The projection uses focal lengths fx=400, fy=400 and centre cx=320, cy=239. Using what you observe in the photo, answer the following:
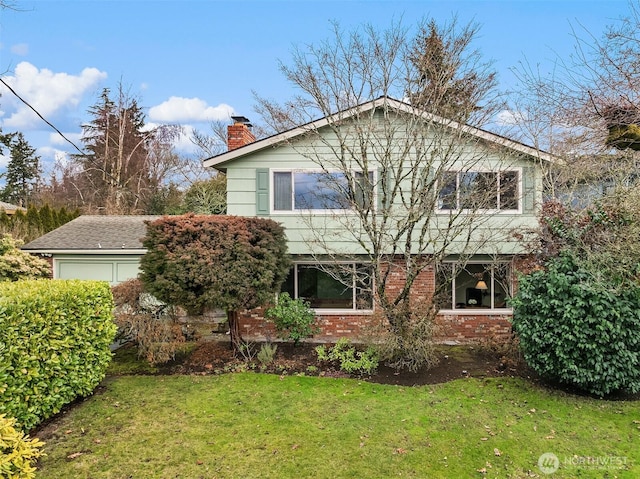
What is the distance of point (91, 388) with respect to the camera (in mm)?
6695

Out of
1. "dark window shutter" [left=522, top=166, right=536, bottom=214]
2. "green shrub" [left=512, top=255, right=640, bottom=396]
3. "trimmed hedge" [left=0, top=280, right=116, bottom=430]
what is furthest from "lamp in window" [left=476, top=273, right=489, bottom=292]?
"trimmed hedge" [left=0, top=280, right=116, bottom=430]

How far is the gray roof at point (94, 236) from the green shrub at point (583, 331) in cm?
1076

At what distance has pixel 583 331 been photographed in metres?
6.56

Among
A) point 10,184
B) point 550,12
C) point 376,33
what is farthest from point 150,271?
point 10,184

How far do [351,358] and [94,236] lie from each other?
10.4m

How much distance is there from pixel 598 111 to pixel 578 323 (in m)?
3.54

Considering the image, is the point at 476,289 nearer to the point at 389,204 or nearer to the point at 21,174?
the point at 389,204

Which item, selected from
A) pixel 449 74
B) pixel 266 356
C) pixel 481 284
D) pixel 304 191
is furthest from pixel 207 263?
pixel 481 284

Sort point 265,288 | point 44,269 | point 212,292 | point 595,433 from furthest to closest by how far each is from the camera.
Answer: point 44,269
point 265,288
point 212,292
point 595,433

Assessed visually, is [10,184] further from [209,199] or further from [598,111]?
[598,111]

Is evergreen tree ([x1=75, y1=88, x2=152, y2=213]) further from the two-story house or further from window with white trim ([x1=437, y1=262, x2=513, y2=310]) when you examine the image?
window with white trim ([x1=437, y1=262, x2=513, y2=310])

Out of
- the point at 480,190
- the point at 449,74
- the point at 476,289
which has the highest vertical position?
the point at 449,74

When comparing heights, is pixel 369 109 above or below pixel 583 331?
above

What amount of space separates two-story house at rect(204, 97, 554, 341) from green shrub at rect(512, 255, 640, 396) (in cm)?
197
